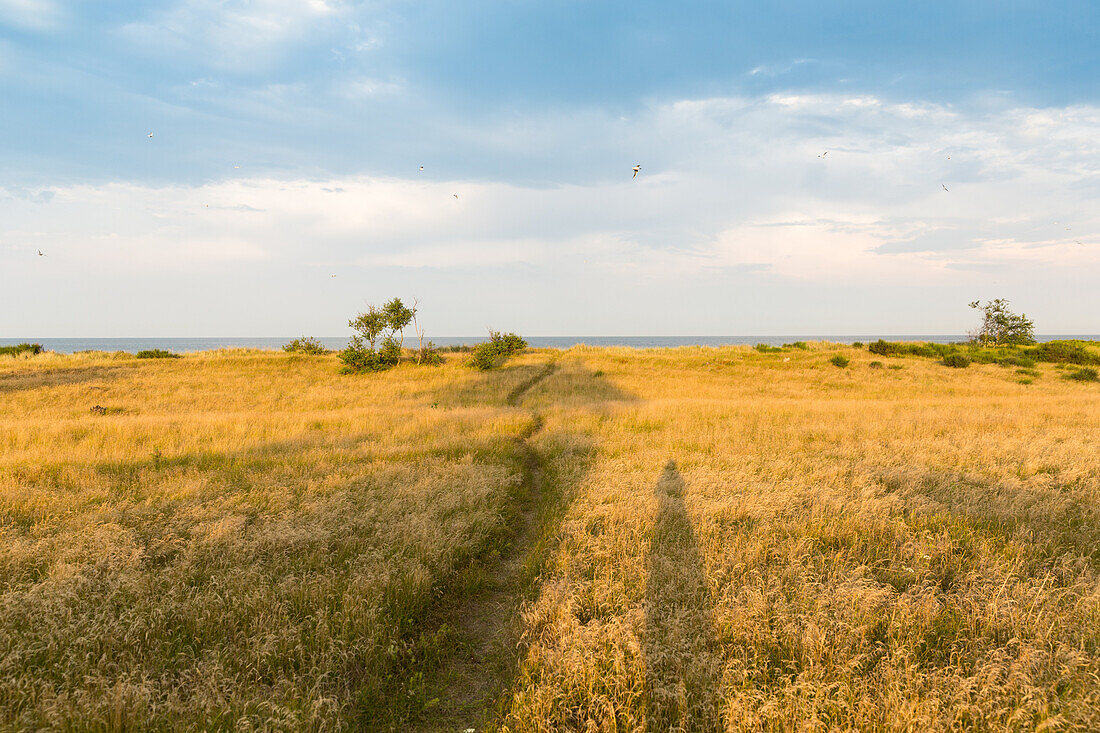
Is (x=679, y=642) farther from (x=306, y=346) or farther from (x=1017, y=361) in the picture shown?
(x=1017, y=361)

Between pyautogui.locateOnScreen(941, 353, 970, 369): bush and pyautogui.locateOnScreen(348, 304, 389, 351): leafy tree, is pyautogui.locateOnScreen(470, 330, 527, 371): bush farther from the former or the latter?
pyautogui.locateOnScreen(941, 353, 970, 369): bush

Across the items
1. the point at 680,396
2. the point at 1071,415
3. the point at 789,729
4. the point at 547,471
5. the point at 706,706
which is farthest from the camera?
the point at 680,396

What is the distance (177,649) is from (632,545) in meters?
5.72

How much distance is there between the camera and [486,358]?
39.5 m

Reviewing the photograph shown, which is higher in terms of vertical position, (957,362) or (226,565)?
(957,362)

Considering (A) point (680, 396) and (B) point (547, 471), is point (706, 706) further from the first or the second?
(A) point (680, 396)

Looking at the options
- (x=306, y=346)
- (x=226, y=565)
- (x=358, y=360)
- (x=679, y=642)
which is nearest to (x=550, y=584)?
(x=679, y=642)

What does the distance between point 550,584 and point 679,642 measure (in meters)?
1.93

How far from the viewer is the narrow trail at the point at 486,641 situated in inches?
186

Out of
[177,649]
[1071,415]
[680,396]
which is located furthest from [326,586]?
[1071,415]

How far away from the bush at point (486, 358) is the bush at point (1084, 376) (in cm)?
4224

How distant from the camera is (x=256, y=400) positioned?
28.2m

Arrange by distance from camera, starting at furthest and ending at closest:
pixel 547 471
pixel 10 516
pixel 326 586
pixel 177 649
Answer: pixel 547 471, pixel 10 516, pixel 326 586, pixel 177 649

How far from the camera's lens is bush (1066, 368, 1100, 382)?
3344cm
